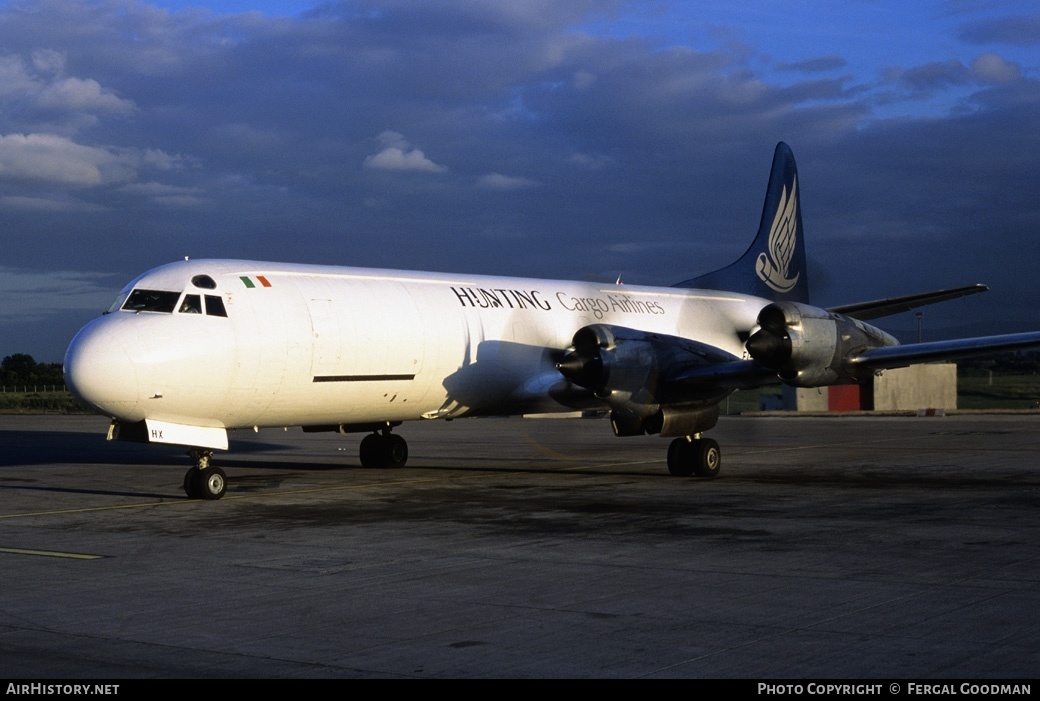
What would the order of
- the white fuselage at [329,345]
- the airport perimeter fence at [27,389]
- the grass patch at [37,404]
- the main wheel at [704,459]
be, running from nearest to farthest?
the white fuselage at [329,345]
the main wheel at [704,459]
the grass patch at [37,404]
the airport perimeter fence at [27,389]

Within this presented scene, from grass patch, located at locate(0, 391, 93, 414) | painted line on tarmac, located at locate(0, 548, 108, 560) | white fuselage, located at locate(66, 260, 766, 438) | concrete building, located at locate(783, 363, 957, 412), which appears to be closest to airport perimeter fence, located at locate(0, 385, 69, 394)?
grass patch, located at locate(0, 391, 93, 414)

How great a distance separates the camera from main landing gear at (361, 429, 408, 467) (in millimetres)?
22594

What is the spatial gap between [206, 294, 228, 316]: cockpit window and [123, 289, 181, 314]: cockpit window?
0.44 metres

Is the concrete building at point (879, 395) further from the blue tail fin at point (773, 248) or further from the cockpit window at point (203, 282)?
the cockpit window at point (203, 282)

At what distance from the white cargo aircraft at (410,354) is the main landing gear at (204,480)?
0.03 meters

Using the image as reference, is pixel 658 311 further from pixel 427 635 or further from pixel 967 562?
pixel 427 635

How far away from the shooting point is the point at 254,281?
1731cm

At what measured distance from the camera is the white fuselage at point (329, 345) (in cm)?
1557

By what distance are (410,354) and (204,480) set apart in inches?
163

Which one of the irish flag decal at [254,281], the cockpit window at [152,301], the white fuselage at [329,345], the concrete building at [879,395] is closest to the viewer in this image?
the white fuselage at [329,345]

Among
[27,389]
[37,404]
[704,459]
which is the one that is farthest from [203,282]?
[27,389]

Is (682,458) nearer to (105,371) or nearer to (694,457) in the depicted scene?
(694,457)

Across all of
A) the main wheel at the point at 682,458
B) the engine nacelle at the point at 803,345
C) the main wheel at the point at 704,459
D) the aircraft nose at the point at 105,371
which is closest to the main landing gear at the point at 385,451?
the main wheel at the point at 682,458
